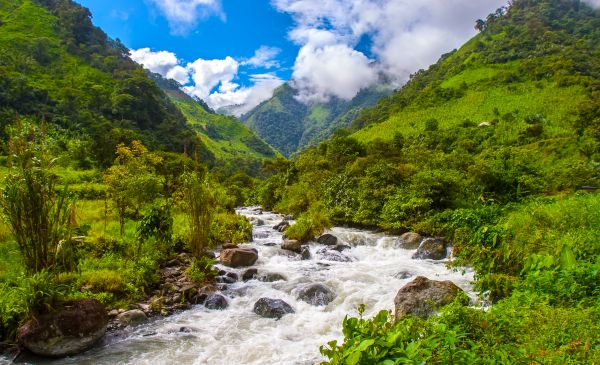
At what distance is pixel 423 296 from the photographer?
8789 mm

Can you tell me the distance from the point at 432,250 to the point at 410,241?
191 centimetres

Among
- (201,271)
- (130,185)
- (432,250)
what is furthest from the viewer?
(432,250)

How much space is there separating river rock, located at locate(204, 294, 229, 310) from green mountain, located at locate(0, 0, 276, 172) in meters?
28.4

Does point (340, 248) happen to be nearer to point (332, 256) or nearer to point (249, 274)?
point (332, 256)

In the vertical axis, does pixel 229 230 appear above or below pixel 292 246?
above

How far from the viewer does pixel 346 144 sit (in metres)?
37.6

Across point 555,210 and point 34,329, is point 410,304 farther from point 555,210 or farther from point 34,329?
point 34,329

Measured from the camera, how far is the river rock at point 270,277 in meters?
12.9

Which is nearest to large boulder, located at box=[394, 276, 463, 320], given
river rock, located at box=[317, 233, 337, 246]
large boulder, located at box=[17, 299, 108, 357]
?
large boulder, located at box=[17, 299, 108, 357]

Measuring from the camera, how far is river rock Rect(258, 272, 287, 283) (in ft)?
42.3

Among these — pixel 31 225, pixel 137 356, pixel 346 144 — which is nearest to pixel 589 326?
pixel 137 356

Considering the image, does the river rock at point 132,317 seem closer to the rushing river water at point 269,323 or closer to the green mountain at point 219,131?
the rushing river water at point 269,323

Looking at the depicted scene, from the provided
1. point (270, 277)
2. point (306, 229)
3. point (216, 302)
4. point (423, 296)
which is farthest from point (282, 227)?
point (423, 296)

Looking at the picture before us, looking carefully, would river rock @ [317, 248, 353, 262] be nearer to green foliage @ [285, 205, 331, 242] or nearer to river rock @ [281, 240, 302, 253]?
river rock @ [281, 240, 302, 253]
